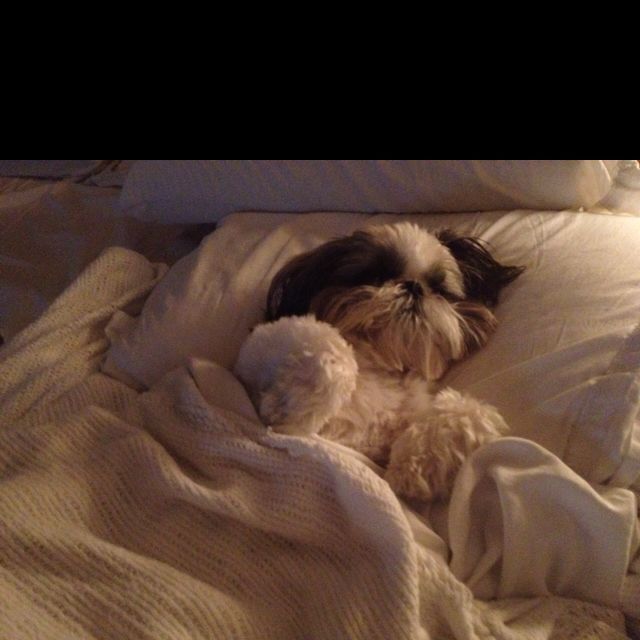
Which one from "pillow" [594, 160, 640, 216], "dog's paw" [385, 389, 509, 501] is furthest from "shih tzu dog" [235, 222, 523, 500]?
"pillow" [594, 160, 640, 216]

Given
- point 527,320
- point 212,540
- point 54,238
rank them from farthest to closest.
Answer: point 54,238, point 527,320, point 212,540

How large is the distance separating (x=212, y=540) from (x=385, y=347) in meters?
0.54

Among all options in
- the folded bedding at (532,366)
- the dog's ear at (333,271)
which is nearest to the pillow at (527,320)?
the folded bedding at (532,366)

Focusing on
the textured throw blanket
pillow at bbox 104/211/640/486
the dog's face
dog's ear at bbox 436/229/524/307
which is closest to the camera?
the textured throw blanket

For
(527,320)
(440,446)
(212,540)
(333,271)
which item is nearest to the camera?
(212,540)

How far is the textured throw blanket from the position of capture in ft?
2.54

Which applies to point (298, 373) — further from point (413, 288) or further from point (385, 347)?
point (413, 288)

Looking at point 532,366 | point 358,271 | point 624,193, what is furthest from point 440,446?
point 624,193

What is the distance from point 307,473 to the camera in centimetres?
93

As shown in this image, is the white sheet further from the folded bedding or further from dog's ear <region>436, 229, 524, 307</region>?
dog's ear <region>436, 229, 524, 307</region>

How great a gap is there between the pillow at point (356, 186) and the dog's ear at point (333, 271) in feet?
0.86

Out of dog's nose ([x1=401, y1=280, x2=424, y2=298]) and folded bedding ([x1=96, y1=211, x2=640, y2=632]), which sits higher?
dog's nose ([x1=401, y1=280, x2=424, y2=298])

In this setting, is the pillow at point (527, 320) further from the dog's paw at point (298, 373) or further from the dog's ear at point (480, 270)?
Result: the dog's paw at point (298, 373)
